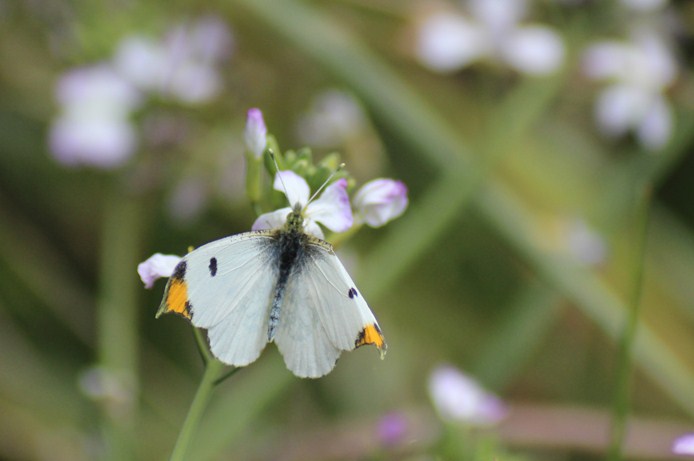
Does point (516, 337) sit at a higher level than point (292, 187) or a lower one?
higher

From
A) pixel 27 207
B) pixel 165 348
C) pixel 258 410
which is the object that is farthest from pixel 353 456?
pixel 27 207

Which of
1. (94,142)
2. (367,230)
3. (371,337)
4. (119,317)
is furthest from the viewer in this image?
(367,230)

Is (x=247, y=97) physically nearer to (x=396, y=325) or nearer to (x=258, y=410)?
(x=396, y=325)

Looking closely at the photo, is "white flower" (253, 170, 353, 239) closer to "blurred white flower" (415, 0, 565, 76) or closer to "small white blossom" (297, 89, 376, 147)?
"small white blossom" (297, 89, 376, 147)

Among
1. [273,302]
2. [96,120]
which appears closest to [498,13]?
[96,120]

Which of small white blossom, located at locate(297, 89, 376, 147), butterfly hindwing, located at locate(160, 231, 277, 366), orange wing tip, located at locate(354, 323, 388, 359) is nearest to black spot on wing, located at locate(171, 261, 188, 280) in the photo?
butterfly hindwing, located at locate(160, 231, 277, 366)

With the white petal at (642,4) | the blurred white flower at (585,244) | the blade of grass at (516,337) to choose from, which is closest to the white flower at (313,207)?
the blade of grass at (516,337)

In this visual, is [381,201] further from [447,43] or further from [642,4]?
[642,4]

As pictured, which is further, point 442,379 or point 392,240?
point 392,240
